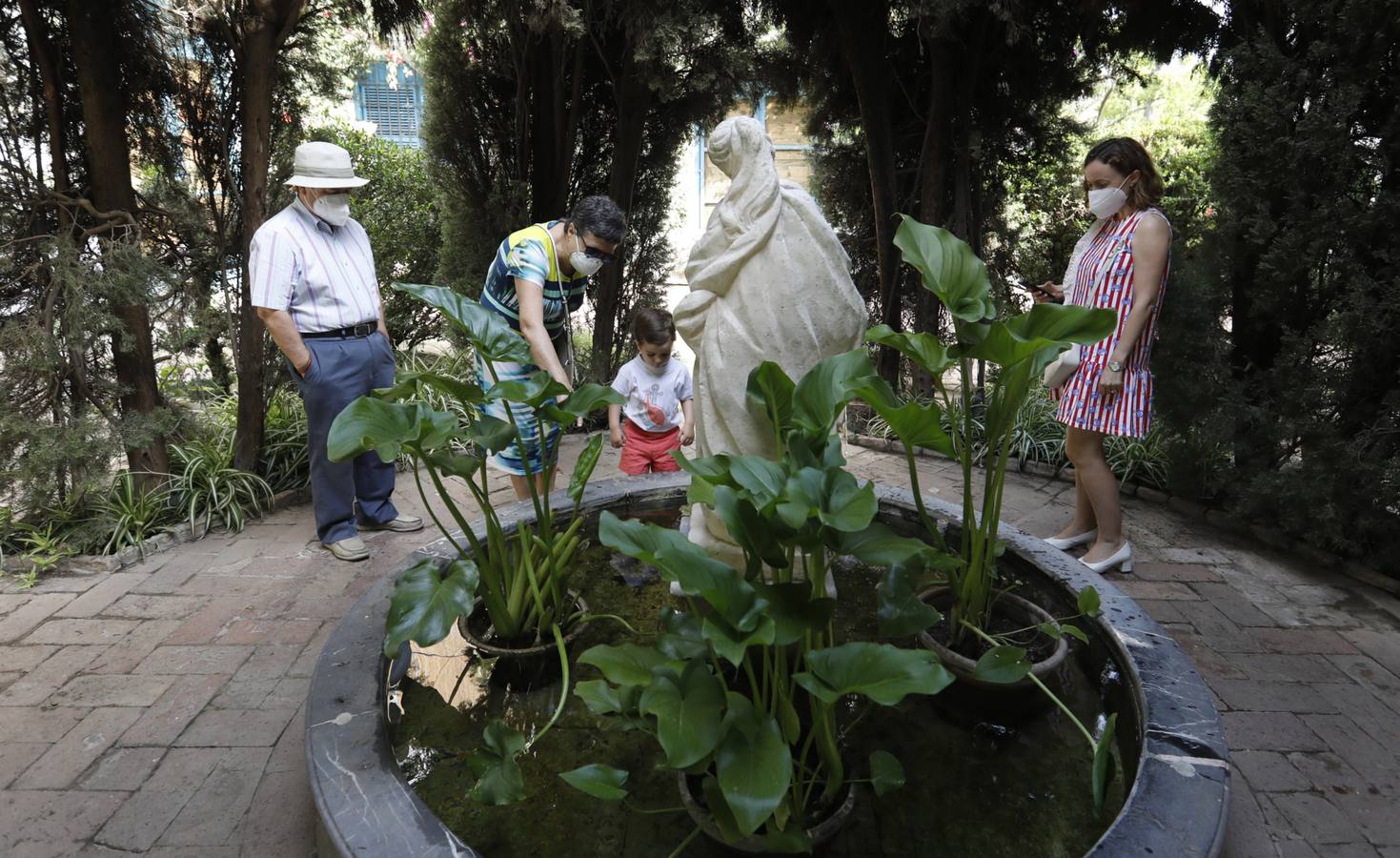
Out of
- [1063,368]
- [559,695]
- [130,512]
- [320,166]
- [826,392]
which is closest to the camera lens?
[826,392]

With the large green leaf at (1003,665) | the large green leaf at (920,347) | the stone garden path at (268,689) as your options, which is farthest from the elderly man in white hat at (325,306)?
the large green leaf at (1003,665)

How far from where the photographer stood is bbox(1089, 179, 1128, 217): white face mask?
9.24ft

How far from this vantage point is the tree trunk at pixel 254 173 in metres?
3.82

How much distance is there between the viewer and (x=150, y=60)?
3.77m

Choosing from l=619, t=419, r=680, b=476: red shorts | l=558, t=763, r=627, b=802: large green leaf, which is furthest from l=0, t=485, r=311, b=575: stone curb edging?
l=558, t=763, r=627, b=802: large green leaf

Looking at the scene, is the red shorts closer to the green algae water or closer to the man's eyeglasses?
the man's eyeglasses

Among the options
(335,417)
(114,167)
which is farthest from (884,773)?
(114,167)

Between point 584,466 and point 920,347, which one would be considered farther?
point 584,466

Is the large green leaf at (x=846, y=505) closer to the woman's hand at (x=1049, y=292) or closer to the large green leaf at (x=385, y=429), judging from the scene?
the large green leaf at (x=385, y=429)

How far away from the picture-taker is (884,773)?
4.92 feet

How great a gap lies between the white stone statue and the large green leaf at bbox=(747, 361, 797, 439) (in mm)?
192

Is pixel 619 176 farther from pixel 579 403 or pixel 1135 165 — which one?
pixel 579 403

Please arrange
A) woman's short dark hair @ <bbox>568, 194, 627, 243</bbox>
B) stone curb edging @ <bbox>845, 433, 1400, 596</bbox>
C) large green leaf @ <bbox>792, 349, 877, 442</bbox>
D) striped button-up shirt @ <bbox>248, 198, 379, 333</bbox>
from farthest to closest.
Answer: stone curb edging @ <bbox>845, 433, 1400, 596</bbox>
striped button-up shirt @ <bbox>248, 198, 379, 333</bbox>
woman's short dark hair @ <bbox>568, 194, 627, 243</bbox>
large green leaf @ <bbox>792, 349, 877, 442</bbox>

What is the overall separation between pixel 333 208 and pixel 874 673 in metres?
2.89
